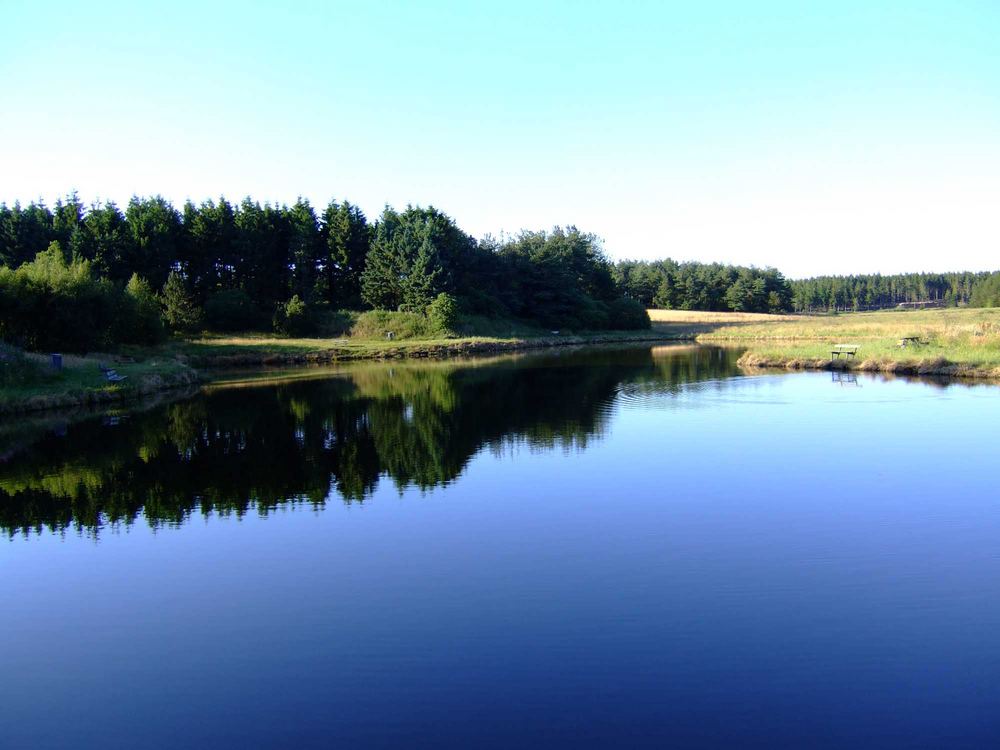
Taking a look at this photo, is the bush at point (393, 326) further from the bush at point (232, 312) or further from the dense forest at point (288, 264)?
the bush at point (232, 312)

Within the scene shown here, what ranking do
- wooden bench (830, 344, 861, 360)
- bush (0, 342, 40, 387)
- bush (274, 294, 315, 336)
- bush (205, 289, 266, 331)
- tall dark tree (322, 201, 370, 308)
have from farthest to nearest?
tall dark tree (322, 201, 370, 308) < bush (274, 294, 315, 336) < bush (205, 289, 266, 331) < wooden bench (830, 344, 861, 360) < bush (0, 342, 40, 387)

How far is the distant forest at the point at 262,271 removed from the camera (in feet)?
132

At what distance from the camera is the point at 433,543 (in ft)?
38.2

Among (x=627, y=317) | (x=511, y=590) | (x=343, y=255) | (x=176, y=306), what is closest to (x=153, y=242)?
(x=176, y=306)

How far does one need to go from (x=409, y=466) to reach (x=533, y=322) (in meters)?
64.8

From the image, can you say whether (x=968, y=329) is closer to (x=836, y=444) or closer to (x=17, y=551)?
(x=836, y=444)

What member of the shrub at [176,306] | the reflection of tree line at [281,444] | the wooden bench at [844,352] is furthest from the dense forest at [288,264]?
the wooden bench at [844,352]

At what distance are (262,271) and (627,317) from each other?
39.5 meters

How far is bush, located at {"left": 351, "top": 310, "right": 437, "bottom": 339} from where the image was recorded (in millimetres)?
65812

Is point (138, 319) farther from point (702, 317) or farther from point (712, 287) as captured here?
point (712, 287)

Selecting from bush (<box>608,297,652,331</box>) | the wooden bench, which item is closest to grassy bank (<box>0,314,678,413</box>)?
bush (<box>608,297,652,331</box>)

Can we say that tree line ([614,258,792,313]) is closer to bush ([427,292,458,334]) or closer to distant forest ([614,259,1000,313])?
distant forest ([614,259,1000,313])

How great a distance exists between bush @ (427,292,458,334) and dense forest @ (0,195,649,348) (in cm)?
14

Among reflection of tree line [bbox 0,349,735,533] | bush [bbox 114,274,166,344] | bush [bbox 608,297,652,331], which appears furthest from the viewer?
bush [bbox 608,297,652,331]
